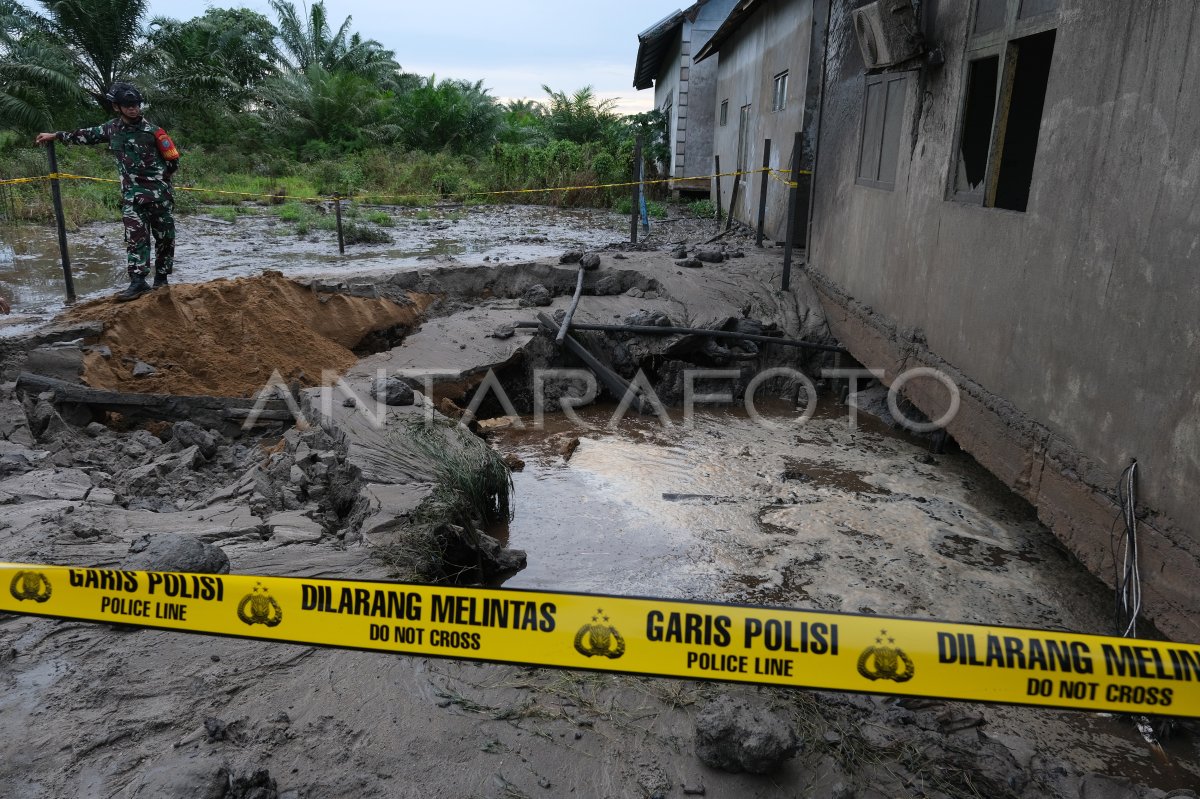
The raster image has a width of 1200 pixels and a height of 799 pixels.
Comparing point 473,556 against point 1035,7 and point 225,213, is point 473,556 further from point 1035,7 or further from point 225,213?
point 225,213

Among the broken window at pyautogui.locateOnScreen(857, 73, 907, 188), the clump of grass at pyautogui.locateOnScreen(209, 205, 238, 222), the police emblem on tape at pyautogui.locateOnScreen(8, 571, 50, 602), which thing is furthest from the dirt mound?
the clump of grass at pyautogui.locateOnScreen(209, 205, 238, 222)

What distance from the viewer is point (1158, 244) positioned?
3477mm

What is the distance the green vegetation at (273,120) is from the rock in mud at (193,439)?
9.78m

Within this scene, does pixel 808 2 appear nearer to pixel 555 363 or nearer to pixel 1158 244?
pixel 555 363

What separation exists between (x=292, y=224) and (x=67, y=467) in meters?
10.7

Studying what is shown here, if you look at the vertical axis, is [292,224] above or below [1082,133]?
below

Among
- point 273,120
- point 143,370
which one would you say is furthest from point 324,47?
point 143,370

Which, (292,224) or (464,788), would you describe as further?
(292,224)

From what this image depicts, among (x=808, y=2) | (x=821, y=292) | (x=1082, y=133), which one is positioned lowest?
(x=821, y=292)

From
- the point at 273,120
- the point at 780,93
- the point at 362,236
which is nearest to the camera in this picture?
the point at 780,93

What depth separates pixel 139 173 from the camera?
7102 millimetres

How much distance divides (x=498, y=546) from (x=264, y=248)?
915cm

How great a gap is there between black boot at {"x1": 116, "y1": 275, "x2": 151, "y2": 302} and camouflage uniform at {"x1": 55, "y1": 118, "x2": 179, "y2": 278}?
55mm

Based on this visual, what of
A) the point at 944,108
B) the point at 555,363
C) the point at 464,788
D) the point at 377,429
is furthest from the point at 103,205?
the point at 464,788
